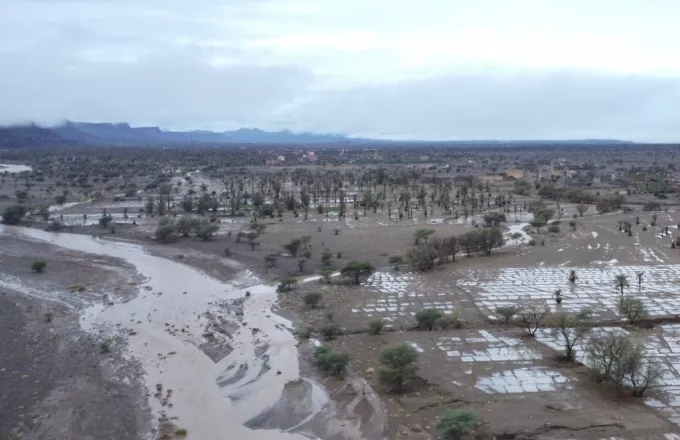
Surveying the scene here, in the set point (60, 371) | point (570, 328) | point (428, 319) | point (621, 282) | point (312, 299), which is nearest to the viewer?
point (60, 371)

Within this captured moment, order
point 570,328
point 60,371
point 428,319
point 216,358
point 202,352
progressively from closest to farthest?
point 60,371 → point 216,358 → point 202,352 → point 570,328 → point 428,319

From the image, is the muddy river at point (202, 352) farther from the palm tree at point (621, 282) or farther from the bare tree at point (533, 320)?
the palm tree at point (621, 282)

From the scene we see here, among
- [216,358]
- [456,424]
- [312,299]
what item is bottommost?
[216,358]

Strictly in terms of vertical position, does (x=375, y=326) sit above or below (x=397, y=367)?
below

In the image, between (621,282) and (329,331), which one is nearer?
(329,331)

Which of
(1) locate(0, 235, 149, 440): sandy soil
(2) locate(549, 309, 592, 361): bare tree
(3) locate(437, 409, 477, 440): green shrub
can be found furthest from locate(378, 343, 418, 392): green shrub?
(1) locate(0, 235, 149, 440): sandy soil

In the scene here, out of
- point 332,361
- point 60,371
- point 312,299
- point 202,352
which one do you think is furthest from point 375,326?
point 60,371

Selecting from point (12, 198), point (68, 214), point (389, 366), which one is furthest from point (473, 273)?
point (12, 198)

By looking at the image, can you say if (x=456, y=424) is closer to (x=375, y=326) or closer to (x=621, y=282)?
(x=375, y=326)

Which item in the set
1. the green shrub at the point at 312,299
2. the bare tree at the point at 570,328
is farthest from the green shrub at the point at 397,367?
the green shrub at the point at 312,299
